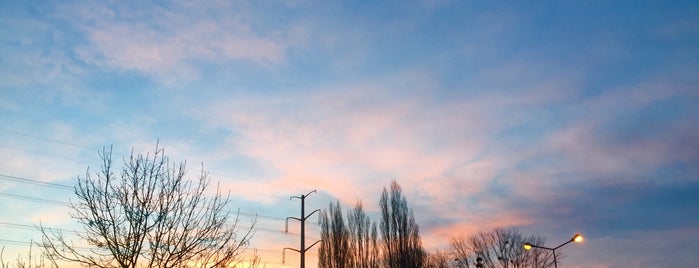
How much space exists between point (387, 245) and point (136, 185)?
153 feet

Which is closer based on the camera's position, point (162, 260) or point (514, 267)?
point (162, 260)

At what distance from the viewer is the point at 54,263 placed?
1395 centimetres

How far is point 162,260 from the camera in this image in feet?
46.6

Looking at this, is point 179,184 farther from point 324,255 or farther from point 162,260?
point 324,255

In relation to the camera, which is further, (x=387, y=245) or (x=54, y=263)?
(x=387, y=245)

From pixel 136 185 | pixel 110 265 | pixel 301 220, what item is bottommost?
pixel 110 265

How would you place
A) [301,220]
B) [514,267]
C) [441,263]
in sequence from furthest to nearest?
[441,263], [514,267], [301,220]

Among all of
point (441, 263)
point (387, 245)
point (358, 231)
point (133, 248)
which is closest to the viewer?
point (133, 248)

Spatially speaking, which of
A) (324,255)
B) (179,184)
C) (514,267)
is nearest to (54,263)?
(179,184)

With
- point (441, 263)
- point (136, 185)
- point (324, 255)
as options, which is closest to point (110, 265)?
point (136, 185)

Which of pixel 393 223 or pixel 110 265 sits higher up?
pixel 393 223

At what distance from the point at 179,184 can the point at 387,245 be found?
151 feet

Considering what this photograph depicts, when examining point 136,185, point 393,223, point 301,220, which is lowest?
point 136,185

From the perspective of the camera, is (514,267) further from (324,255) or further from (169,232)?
(169,232)
